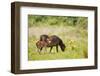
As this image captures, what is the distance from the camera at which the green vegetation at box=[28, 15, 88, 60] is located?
5.92ft

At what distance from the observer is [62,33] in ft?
6.25

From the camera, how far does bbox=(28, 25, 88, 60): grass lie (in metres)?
1.80

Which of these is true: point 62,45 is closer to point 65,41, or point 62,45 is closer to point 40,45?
point 65,41

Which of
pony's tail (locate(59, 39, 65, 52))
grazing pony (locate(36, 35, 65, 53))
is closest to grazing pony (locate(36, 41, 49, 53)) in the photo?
grazing pony (locate(36, 35, 65, 53))

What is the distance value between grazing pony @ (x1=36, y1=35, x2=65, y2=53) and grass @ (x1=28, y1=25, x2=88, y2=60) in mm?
25

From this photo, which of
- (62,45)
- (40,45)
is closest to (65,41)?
(62,45)

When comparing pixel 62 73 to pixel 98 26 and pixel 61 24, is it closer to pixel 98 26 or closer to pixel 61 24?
pixel 61 24

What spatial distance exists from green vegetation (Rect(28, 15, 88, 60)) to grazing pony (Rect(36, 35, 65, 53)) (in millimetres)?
25

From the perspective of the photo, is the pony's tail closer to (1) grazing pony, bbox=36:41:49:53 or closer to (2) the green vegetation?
(2) the green vegetation

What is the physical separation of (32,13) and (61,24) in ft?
0.88

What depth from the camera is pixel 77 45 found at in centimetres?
196

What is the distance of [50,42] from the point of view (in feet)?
6.11

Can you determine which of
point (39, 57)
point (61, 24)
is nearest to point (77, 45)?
point (61, 24)

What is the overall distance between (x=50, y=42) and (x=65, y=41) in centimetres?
13
